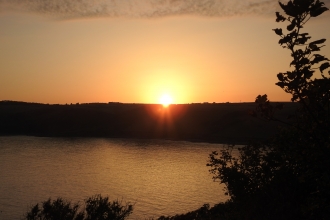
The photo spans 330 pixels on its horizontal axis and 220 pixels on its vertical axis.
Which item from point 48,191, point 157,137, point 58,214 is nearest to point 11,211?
point 48,191

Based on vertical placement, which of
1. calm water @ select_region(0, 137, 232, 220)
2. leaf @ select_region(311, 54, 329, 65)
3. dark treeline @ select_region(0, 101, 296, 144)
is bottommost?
calm water @ select_region(0, 137, 232, 220)

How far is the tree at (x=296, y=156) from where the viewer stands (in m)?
6.03

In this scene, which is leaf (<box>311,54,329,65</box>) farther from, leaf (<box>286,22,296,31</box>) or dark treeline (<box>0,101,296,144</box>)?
dark treeline (<box>0,101,296,144</box>)

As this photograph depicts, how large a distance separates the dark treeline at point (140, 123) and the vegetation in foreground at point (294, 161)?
2077 inches

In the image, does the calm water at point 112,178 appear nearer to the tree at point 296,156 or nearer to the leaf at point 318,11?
the tree at point 296,156

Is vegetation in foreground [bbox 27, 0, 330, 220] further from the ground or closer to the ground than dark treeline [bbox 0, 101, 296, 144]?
closer to the ground

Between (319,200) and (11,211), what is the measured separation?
18.9 meters

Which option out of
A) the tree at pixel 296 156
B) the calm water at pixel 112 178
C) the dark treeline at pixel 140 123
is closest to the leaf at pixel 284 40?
the tree at pixel 296 156

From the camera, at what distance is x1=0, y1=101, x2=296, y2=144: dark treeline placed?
2872 inches

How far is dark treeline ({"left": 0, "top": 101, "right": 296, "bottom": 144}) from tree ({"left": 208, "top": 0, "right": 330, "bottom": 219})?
52.8 meters

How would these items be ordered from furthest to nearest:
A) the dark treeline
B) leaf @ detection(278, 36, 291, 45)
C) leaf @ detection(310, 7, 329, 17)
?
the dark treeline, leaf @ detection(278, 36, 291, 45), leaf @ detection(310, 7, 329, 17)

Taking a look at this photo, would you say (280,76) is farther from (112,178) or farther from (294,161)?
(112,178)

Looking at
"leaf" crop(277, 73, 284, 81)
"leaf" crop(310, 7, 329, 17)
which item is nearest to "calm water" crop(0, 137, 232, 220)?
"leaf" crop(277, 73, 284, 81)

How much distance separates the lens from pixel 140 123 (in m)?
86.5
